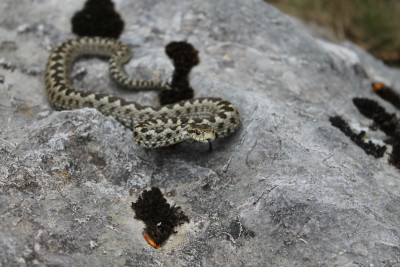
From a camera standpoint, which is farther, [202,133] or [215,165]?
[215,165]

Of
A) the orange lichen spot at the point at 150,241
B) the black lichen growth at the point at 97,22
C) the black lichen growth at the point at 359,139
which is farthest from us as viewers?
the black lichen growth at the point at 97,22

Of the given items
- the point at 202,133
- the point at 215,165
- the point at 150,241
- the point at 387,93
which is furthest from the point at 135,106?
the point at 387,93

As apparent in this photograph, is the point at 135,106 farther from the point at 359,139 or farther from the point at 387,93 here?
the point at 387,93

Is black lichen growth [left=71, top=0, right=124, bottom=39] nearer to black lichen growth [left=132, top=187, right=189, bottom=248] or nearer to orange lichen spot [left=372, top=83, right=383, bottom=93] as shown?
black lichen growth [left=132, top=187, right=189, bottom=248]

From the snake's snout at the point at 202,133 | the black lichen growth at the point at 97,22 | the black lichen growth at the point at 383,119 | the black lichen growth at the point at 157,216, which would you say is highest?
the black lichen growth at the point at 383,119

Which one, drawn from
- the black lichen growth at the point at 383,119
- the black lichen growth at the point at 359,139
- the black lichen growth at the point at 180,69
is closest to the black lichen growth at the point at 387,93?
the black lichen growth at the point at 383,119

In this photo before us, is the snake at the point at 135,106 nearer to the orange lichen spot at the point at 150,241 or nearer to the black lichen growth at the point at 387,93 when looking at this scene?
the orange lichen spot at the point at 150,241

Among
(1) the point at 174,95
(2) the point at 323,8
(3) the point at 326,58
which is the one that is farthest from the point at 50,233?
(2) the point at 323,8
